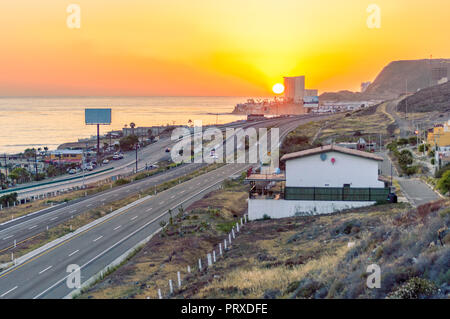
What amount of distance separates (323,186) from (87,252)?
15.8 metres

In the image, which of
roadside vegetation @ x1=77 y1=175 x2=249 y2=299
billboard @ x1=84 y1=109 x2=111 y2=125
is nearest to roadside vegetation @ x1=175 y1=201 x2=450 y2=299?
roadside vegetation @ x1=77 y1=175 x2=249 y2=299

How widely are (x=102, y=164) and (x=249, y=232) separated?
68278 millimetres

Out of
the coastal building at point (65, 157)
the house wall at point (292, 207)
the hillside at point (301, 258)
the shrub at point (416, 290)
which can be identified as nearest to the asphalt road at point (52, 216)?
the hillside at point (301, 258)

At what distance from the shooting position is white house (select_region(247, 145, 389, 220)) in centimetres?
3158

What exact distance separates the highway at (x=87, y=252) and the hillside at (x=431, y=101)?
364 ft

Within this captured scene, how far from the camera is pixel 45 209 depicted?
4178 cm

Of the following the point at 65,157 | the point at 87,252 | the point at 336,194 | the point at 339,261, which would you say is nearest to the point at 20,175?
the point at 65,157

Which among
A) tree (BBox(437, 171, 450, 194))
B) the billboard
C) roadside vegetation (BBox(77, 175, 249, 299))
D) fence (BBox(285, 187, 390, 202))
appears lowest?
roadside vegetation (BBox(77, 175, 249, 299))

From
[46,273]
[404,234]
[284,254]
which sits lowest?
[46,273]

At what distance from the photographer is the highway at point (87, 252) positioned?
69.7 feet

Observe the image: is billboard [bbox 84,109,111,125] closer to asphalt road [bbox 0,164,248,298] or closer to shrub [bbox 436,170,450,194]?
asphalt road [bbox 0,164,248,298]
